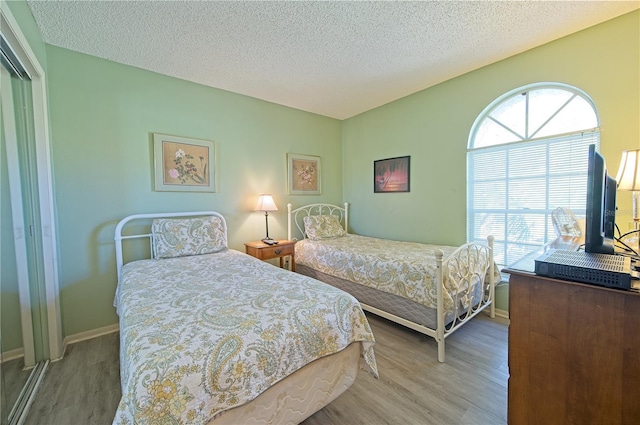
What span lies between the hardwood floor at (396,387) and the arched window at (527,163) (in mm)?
1121

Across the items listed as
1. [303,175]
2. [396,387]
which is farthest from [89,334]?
[303,175]

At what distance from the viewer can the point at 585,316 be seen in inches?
40.3

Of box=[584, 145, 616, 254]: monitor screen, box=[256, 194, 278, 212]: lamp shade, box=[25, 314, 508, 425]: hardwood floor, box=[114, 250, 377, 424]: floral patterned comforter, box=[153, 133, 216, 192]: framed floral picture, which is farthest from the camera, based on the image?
box=[256, 194, 278, 212]: lamp shade

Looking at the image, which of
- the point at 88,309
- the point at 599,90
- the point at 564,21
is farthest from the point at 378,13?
the point at 88,309

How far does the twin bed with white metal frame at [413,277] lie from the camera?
6.86ft

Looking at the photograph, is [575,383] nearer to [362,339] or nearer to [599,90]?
[362,339]

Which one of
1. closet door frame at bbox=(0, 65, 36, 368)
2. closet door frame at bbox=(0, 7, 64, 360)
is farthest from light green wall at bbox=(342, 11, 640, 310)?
closet door frame at bbox=(0, 65, 36, 368)

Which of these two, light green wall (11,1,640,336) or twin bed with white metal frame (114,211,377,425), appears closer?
twin bed with white metal frame (114,211,377,425)

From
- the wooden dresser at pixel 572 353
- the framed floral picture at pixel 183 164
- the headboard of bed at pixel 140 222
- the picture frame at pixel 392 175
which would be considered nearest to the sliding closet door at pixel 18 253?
the headboard of bed at pixel 140 222

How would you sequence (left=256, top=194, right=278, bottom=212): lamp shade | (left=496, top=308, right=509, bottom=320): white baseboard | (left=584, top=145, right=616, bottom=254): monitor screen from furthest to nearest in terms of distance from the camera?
(left=256, top=194, right=278, bottom=212): lamp shade
(left=496, top=308, right=509, bottom=320): white baseboard
(left=584, top=145, right=616, bottom=254): monitor screen

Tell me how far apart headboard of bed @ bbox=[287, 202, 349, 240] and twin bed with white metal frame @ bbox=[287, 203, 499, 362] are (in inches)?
20.0

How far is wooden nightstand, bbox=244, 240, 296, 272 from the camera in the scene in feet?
10.1

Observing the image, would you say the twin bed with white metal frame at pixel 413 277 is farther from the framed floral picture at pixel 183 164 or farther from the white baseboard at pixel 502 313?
the framed floral picture at pixel 183 164

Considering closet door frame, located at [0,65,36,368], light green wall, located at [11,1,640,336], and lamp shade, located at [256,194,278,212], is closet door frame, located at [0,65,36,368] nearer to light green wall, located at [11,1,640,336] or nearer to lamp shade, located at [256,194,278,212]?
light green wall, located at [11,1,640,336]
